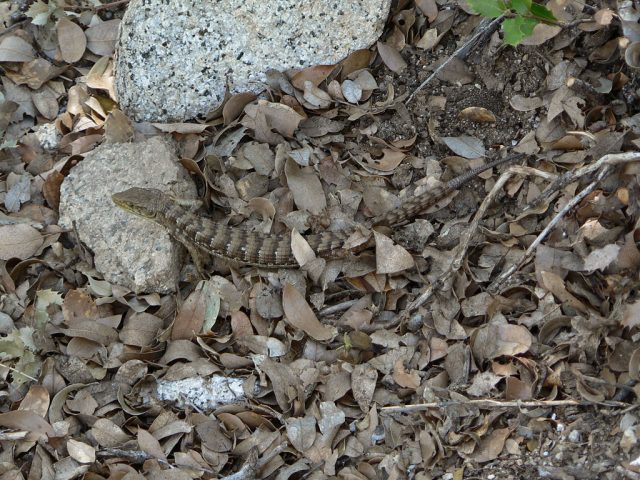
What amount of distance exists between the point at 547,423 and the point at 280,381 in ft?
5.40

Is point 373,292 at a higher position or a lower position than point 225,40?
lower

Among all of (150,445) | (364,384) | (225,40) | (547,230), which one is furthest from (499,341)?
(225,40)

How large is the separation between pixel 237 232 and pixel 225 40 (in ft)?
4.86

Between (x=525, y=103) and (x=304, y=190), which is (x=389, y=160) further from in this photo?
(x=525, y=103)

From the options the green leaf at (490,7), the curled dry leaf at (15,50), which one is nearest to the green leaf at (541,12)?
the green leaf at (490,7)

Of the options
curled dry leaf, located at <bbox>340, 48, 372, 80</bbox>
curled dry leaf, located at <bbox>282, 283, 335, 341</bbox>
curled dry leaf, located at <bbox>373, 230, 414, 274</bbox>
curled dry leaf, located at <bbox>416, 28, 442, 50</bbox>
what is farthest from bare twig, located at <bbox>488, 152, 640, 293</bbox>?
curled dry leaf, located at <bbox>340, 48, 372, 80</bbox>

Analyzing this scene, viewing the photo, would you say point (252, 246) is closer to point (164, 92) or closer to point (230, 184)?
point (230, 184)

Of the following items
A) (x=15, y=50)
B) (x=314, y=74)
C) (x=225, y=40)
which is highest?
(x=225, y=40)

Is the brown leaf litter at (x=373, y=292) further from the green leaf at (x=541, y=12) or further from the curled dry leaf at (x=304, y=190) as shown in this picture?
the green leaf at (x=541, y=12)

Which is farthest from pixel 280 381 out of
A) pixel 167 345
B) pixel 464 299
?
pixel 464 299

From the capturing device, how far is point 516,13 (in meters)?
4.17

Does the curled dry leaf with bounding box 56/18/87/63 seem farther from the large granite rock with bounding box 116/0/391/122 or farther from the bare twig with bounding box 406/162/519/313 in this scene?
the bare twig with bounding box 406/162/519/313

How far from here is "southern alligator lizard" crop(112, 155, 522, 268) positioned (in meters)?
5.05

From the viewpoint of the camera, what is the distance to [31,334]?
5.05 meters
